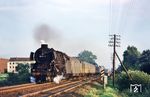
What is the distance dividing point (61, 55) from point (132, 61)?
55.8 metres

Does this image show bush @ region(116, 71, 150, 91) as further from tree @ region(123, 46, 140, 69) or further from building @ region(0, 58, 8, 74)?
building @ region(0, 58, 8, 74)

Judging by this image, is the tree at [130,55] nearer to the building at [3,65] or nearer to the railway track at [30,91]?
the building at [3,65]

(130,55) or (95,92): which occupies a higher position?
(130,55)

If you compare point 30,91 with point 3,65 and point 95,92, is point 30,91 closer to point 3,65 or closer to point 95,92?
point 95,92

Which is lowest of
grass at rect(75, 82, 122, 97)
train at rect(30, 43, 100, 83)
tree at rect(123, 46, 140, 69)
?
grass at rect(75, 82, 122, 97)

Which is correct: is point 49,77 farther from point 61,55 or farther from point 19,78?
point 19,78

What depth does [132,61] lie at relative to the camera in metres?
96.5

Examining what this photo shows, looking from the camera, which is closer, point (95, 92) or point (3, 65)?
point (95, 92)

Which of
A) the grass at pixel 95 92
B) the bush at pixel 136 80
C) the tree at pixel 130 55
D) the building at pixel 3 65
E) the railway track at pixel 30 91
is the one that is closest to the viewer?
the railway track at pixel 30 91

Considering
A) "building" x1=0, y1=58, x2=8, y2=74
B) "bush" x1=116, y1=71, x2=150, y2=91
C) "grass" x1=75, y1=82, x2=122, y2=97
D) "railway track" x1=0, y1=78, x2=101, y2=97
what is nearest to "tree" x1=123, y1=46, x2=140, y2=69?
"building" x1=0, y1=58, x2=8, y2=74

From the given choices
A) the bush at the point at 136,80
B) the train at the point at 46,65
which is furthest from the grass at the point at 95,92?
the bush at the point at 136,80

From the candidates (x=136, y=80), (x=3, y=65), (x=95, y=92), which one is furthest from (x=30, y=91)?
(x=3, y=65)

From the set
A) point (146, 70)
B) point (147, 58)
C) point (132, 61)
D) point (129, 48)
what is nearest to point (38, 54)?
point (146, 70)

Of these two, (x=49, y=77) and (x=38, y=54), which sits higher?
(x=38, y=54)
